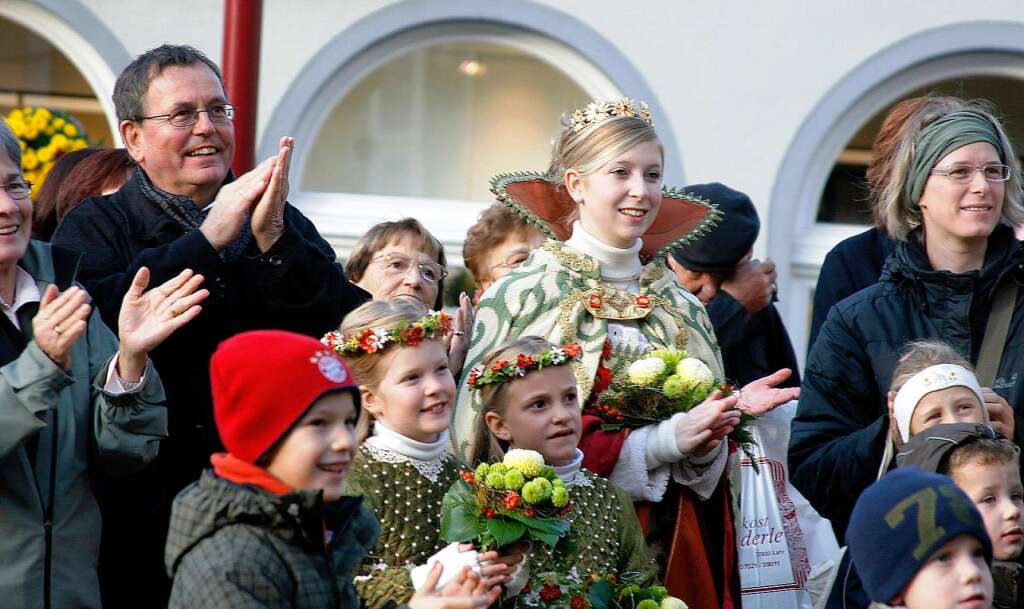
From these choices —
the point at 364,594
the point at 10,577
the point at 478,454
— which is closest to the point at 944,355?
the point at 478,454

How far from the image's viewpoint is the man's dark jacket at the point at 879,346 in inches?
172

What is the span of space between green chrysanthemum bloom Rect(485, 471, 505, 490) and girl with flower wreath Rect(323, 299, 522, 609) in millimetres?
187

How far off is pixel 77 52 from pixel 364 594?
6.32 meters

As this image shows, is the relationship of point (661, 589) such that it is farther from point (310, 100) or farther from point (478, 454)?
point (310, 100)

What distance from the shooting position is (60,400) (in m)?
3.87

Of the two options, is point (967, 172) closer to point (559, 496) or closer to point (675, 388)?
point (675, 388)

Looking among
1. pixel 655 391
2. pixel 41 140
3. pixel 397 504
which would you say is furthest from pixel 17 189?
pixel 41 140

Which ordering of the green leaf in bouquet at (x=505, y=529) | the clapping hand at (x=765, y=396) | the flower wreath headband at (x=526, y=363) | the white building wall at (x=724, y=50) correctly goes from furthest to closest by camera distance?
the white building wall at (x=724, y=50)
the clapping hand at (x=765, y=396)
the flower wreath headband at (x=526, y=363)
the green leaf in bouquet at (x=505, y=529)

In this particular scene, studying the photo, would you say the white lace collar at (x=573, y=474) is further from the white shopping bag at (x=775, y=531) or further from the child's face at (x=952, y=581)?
the child's face at (x=952, y=581)

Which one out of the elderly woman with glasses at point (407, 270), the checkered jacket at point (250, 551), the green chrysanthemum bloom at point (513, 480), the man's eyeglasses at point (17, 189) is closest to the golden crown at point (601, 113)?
the elderly woman with glasses at point (407, 270)

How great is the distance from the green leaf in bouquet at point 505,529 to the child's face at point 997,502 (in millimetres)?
1096

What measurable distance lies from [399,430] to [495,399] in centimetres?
38

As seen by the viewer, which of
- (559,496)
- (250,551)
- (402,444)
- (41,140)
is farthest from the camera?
(41,140)

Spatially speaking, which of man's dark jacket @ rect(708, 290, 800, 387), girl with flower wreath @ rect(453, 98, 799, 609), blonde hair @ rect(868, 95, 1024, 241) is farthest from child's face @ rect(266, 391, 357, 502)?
man's dark jacket @ rect(708, 290, 800, 387)
